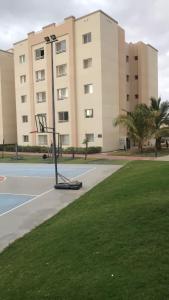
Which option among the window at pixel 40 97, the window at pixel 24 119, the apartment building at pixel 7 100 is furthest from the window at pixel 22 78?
the window at pixel 24 119

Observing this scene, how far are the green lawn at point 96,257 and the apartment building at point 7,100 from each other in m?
42.4

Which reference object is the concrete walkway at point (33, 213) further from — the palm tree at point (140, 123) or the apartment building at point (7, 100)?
the apartment building at point (7, 100)

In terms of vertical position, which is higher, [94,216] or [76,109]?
[76,109]

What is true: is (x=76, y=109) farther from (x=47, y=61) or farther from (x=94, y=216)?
(x=94, y=216)

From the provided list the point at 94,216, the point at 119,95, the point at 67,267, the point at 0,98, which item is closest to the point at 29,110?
the point at 0,98

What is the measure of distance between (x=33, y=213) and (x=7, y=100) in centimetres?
4189

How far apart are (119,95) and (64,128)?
26.8ft

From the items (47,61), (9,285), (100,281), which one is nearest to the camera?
(100,281)

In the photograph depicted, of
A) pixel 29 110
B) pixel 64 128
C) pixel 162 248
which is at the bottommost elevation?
pixel 162 248

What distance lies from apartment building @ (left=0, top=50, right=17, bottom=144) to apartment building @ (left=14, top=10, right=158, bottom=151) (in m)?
3.66

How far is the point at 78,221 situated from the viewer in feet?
29.3

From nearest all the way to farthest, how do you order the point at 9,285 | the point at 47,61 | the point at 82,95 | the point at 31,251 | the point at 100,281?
1. the point at 100,281
2. the point at 9,285
3. the point at 31,251
4. the point at 82,95
5. the point at 47,61

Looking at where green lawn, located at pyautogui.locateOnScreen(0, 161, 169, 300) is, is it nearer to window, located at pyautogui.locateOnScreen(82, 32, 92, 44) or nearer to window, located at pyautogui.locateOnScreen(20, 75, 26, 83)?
window, located at pyautogui.locateOnScreen(82, 32, 92, 44)

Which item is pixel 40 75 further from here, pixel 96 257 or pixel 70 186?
pixel 96 257
